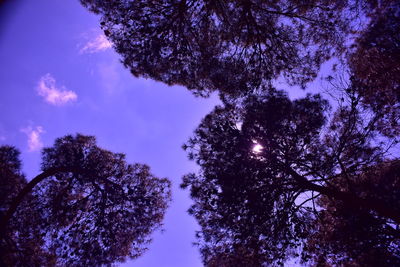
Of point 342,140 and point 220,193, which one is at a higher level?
point 342,140

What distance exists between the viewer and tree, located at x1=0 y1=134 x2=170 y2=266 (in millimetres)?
8234

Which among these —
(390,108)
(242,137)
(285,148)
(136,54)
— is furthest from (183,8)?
(390,108)

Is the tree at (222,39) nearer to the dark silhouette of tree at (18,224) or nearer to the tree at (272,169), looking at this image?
the tree at (272,169)

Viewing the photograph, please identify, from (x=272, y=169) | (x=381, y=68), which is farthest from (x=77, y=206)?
(x=381, y=68)

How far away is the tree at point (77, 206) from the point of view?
27.0 ft

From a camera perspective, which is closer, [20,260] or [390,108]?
[390,108]

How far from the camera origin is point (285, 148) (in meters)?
7.31

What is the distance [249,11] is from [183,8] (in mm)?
2352

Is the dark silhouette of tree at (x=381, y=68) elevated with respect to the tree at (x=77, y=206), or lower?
elevated

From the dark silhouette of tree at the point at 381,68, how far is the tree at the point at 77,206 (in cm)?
891

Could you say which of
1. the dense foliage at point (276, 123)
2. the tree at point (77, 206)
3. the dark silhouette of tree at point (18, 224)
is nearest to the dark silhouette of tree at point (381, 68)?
the dense foliage at point (276, 123)

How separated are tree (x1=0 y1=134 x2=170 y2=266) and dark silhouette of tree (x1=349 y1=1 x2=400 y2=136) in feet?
29.2

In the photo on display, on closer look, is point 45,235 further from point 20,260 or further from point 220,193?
point 220,193

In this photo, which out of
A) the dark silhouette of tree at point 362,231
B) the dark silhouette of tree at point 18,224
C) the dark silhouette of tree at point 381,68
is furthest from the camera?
the dark silhouette of tree at point 18,224
